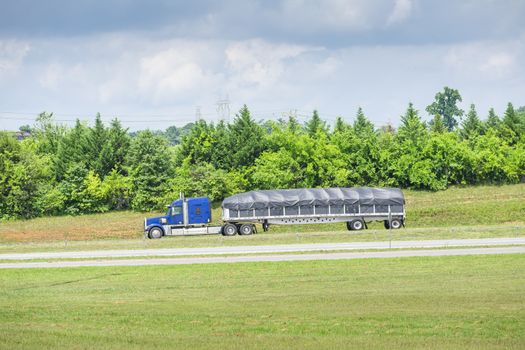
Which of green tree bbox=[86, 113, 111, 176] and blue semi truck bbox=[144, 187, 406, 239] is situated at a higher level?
green tree bbox=[86, 113, 111, 176]

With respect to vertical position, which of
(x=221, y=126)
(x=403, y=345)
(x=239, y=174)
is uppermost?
(x=221, y=126)

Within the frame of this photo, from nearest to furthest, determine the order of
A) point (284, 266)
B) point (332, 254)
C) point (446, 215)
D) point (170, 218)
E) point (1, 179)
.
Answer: point (284, 266) < point (332, 254) < point (170, 218) < point (446, 215) < point (1, 179)

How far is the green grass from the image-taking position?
1894 cm

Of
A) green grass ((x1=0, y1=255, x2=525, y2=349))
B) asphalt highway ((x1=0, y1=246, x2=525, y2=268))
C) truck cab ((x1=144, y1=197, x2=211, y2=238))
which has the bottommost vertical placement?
green grass ((x1=0, y1=255, x2=525, y2=349))

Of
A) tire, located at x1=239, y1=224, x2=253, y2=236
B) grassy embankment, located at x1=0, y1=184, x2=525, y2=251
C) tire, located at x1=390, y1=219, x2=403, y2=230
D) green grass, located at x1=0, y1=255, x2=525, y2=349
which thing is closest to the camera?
green grass, located at x1=0, y1=255, x2=525, y2=349

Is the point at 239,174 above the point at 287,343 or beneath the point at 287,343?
above

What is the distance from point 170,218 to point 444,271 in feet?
114

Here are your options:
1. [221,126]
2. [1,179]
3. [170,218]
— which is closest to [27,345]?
[170,218]

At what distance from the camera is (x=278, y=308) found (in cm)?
2372

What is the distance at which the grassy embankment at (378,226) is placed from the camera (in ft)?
190

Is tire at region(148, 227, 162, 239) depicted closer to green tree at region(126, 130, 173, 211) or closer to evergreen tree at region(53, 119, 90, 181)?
green tree at region(126, 130, 173, 211)

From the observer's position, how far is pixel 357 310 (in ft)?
74.9

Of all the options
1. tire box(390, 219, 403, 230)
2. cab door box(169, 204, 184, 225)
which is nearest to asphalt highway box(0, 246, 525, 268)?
cab door box(169, 204, 184, 225)

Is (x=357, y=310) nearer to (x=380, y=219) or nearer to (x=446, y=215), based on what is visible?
(x=380, y=219)
